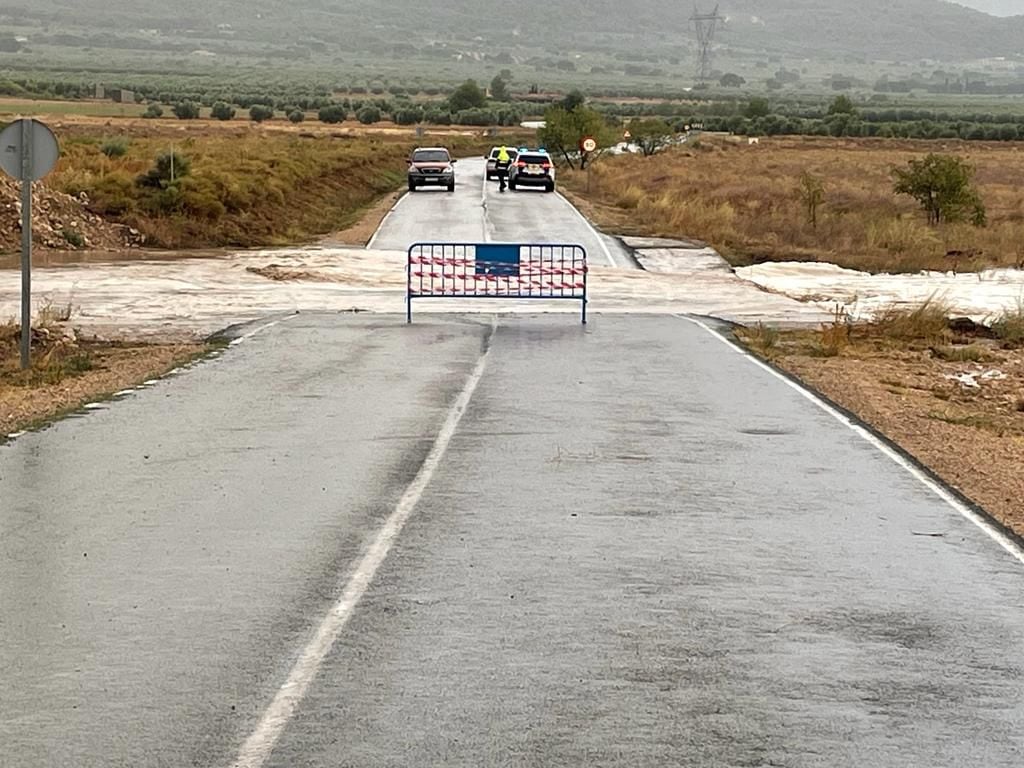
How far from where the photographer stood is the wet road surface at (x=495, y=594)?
267 inches

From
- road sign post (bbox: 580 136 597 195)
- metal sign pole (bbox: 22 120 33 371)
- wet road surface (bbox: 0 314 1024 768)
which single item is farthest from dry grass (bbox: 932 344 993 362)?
road sign post (bbox: 580 136 597 195)

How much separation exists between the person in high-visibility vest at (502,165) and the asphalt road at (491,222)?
57.7 inches

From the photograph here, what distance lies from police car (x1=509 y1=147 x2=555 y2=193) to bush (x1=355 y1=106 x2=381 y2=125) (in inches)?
3136

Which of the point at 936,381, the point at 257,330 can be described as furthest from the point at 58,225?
the point at 936,381

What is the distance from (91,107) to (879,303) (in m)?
→ 112

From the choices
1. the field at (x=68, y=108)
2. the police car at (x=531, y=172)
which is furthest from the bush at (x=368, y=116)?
the police car at (x=531, y=172)

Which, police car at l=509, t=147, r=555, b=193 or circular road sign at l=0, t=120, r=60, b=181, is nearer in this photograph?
circular road sign at l=0, t=120, r=60, b=181

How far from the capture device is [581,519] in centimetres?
1136

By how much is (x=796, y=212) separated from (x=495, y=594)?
142 feet

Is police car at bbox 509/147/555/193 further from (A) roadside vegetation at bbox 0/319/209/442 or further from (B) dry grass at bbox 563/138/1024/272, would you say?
(A) roadside vegetation at bbox 0/319/209/442

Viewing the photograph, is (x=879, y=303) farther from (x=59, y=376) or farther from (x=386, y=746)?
(x=386, y=746)

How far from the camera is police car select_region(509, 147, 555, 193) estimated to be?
6569 cm

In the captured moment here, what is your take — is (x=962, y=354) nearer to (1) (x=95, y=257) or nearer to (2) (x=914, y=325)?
(2) (x=914, y=325)

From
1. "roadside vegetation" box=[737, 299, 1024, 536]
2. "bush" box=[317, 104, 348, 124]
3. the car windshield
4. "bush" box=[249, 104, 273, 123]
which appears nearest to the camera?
"roadside vegetation" box=[737, 299, 1024, 536]
